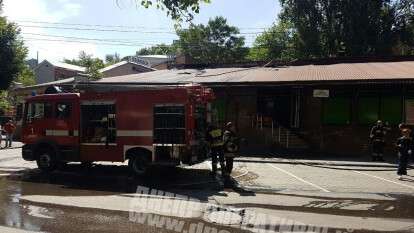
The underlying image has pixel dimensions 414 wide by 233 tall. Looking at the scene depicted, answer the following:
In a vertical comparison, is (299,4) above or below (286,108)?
above

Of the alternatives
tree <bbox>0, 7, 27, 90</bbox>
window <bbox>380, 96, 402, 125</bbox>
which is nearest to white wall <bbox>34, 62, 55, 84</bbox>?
tree <bbox>0, 7, 27, 90</bbox>

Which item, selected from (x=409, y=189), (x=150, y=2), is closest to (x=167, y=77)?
(x=409, y=189)

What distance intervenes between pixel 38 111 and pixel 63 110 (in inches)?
40.0

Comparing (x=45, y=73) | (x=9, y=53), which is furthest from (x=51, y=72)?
(x=9, y=53)

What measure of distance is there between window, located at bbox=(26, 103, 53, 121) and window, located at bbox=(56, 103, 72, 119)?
300mm

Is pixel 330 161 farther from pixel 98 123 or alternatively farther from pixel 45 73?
pixel 45 73

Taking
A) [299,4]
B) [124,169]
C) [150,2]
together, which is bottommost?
[124,169]

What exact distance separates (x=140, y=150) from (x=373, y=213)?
7308 mm

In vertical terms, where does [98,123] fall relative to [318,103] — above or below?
below

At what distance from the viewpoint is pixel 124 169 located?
1697cm

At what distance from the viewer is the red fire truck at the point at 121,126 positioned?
48.4 feet

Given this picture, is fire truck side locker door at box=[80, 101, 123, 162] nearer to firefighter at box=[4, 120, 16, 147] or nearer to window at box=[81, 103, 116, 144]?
window at box=[81, 103, 116, 144]

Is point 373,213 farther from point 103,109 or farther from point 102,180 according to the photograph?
point 103,109

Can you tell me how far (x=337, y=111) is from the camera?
23.4m
